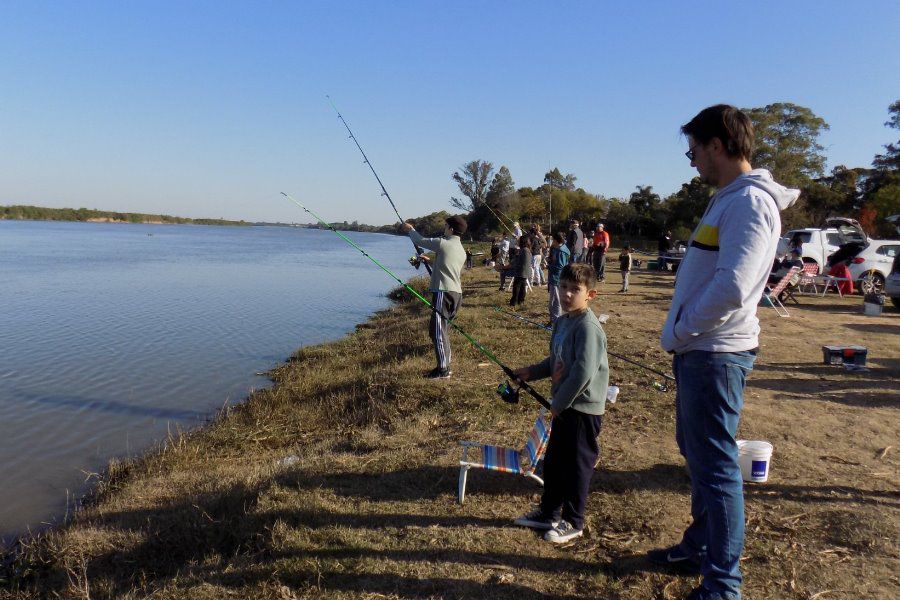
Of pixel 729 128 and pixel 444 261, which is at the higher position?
pixel 729 128

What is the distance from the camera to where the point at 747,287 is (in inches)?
101

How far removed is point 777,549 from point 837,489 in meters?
1.18

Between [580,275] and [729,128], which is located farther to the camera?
[580,275]

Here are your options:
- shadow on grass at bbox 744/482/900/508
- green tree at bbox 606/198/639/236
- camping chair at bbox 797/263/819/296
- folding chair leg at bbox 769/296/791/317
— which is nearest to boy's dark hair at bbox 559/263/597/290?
shadow on grass at bbox 744/482/900/508

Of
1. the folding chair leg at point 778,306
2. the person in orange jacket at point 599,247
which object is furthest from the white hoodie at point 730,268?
the person in orange jacket at point 599,247

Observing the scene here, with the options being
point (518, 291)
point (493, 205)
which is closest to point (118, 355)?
point (518, 291)

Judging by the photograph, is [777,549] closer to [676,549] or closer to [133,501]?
[676,549]

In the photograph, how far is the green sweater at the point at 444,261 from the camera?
7293 mm

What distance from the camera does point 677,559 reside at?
3371mm

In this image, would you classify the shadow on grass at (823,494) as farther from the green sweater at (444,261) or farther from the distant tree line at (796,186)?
the distant tree line at (796,186)

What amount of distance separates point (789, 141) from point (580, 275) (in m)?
42.5

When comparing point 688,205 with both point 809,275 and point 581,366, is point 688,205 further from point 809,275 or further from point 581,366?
point 581,366

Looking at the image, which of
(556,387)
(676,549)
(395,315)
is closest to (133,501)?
(556,387)

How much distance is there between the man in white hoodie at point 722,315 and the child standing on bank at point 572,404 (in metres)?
0.73
